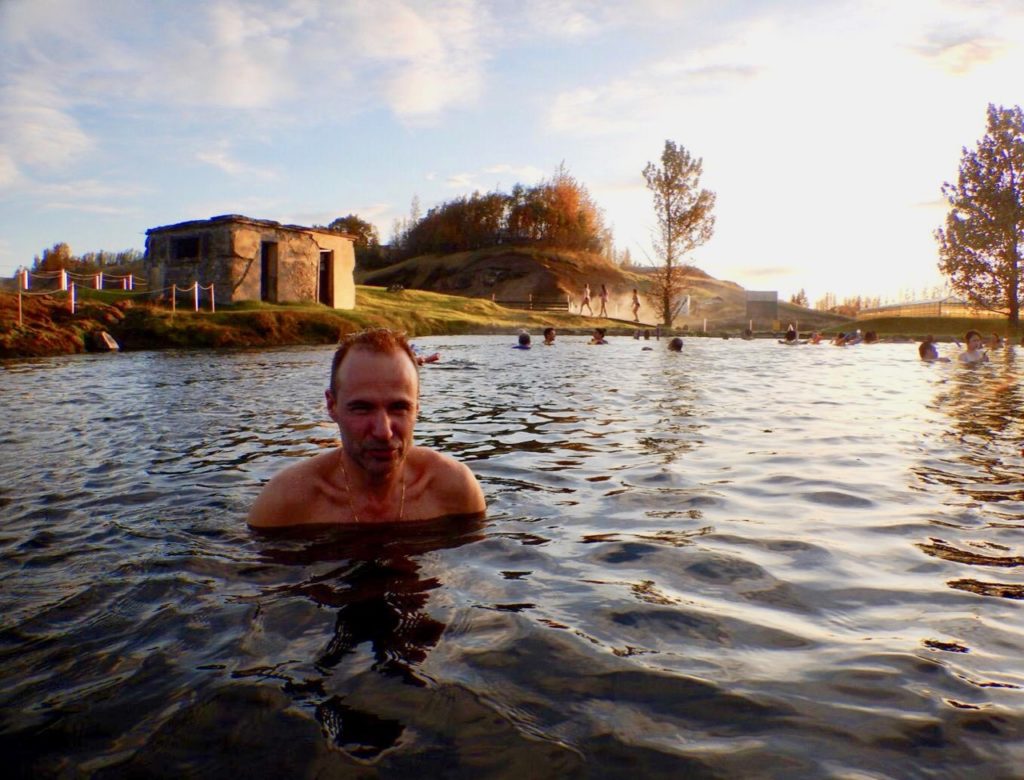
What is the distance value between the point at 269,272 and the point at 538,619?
107 ft

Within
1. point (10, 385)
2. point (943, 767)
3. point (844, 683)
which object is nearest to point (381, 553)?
point (844, 683)

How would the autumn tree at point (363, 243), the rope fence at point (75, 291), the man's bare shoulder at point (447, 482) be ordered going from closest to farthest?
the man's bare shoulder at point (447, 482)
the rope fence at point (75, 291)
the autumn tree at point (363, 243)

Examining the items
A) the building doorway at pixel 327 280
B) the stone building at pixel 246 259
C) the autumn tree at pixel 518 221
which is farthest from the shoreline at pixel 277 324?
the autumn tree at pixel 518 221

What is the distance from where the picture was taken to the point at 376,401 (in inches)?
162

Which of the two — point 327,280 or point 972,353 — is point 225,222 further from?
point 972,353

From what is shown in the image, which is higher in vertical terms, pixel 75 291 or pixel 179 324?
pixel 75 291

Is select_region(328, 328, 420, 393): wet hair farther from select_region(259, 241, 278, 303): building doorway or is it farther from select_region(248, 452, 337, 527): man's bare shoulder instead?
select_region(259, 241, 278, 303): building doorway

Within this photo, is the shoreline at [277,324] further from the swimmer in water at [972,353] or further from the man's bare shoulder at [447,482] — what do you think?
the swimmer in water at [972,353]

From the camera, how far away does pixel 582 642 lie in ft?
10.1

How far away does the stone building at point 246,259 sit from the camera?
3103cm

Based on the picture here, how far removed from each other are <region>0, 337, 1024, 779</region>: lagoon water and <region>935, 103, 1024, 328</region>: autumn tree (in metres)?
40.5

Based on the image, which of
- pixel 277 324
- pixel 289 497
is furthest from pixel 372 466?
pixel 277 324

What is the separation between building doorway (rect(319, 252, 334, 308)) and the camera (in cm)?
3634

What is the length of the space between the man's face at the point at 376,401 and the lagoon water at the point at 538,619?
0.63 meters
